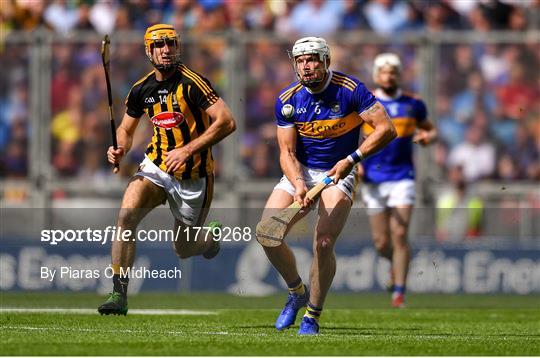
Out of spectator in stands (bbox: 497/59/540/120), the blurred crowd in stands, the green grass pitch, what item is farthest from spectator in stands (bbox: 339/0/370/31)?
the green grass pitch

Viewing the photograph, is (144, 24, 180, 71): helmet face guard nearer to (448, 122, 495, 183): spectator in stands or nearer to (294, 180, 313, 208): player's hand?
(294, 180, 313, 208): player's hand

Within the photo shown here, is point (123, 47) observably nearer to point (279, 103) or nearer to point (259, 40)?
point (259, 40)

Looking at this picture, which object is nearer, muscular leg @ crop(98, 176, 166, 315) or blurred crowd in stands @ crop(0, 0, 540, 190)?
muscular leg @ crop(98, 176, 166, 315)

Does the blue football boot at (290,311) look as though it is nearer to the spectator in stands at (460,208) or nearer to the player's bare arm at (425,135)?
the player's bare arm at (425,135)

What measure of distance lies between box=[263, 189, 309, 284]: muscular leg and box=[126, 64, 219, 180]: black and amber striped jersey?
1.06m

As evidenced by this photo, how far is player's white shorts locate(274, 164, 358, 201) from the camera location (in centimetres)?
1058

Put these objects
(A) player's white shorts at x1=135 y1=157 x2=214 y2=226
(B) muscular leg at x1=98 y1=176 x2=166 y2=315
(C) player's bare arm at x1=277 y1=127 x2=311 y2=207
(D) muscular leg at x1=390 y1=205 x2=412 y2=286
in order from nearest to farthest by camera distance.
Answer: (C) player's bare arm at x1=277 y1=127 x2=311 y2=207 → (B) muscular leg at x1=98 y1=176 x2=166 y2=315 → (A) player's white shorts at x1=135 y1=157 x2=214 y2=226 → (D) muscular leg at x1=390 y1=205 x2=412 y2=286

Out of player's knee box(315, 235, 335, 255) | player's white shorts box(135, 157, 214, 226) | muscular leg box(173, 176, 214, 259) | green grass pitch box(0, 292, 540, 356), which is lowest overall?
green grass pitch box(0, 292, 540, 356)

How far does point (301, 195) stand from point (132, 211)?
1597mm

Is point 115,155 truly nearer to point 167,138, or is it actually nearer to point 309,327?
point 167,138

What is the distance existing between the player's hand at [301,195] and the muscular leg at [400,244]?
4.44 m

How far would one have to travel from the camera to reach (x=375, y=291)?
17578 mm

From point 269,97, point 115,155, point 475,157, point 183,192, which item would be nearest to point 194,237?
point 183,192

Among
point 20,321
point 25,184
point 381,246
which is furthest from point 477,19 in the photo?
point 20,321
